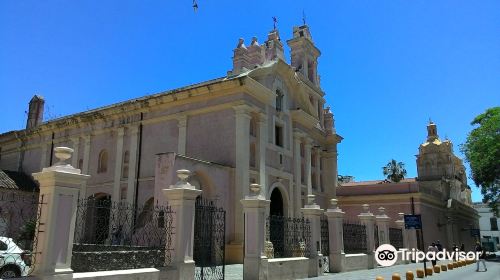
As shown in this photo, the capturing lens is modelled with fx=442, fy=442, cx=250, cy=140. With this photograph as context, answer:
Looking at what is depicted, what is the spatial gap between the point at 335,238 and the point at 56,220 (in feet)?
43.7

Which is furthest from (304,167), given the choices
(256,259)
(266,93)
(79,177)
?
(79,177)

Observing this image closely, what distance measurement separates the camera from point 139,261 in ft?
39.9

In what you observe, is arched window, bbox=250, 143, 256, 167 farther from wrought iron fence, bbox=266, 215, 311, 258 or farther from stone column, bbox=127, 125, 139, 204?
wrought iron fence, bbox=266, 215, 311, 258

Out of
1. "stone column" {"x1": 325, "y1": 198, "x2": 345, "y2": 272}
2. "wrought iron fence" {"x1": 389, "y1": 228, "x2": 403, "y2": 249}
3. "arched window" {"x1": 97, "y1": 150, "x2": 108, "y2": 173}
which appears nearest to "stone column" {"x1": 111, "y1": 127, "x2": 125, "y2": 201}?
"arched window" {"x1": 97, "y1": 150, "x2": 108, "y2": 173}

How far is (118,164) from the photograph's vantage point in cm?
2798

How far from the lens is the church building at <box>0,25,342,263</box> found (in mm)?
22391

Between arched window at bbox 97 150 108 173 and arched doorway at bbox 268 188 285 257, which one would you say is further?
arched window at bbox 97 150 108 173

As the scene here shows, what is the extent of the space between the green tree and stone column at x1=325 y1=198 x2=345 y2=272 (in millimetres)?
21851

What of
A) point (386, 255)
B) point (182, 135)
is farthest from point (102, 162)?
point (386, 255)

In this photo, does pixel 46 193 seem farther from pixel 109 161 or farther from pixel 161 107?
pixel 109 161

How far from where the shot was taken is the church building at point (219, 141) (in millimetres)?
22391

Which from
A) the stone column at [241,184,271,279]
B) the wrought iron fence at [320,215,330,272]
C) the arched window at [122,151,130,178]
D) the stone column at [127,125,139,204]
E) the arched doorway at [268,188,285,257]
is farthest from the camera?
the arched window at [122,151,130,178]

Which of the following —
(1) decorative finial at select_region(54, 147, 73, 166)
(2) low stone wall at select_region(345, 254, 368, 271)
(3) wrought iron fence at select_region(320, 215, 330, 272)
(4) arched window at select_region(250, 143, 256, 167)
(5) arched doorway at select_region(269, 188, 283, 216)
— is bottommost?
(2) low stone wall at select_region(345, 254, 368, 271)

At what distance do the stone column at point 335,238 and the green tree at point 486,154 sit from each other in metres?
21.9
